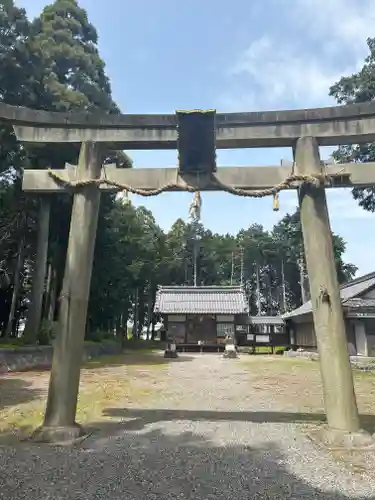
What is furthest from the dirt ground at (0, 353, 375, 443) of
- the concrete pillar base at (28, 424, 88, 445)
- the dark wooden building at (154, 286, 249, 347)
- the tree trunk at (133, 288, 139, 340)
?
the tree trunk at (133, 288, 139, 340)

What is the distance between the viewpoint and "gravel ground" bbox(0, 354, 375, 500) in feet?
11.7

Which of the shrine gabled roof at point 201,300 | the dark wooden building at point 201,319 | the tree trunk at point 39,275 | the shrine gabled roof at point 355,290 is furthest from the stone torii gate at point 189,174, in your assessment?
the shrine gabled roof at point 201,300

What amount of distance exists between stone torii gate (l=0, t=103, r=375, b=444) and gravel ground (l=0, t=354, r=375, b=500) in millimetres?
830

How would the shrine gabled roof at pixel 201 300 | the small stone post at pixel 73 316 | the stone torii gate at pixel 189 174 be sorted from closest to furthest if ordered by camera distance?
the small stone post at pixel 73 316, the stone torii gate at pixel 189 174, the shrine gabled roof at pixel 201 300

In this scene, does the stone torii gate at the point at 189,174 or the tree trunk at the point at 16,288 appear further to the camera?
the tree trunk at the point at 16,288

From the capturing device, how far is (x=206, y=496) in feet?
11.3

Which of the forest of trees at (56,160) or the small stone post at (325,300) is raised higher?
the forest of trees at (56,160)

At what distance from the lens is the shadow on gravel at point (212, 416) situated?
630 cm

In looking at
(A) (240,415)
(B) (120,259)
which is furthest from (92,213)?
(B) (120,259)

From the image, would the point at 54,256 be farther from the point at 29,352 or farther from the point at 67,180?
the point at 67,180

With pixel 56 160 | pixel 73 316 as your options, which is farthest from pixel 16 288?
pixel 73 316

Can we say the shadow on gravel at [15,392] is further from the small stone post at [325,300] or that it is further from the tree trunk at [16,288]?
the tree trunk at [16,288]

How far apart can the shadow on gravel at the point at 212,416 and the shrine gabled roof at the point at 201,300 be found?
2449 cm

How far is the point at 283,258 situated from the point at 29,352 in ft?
152
